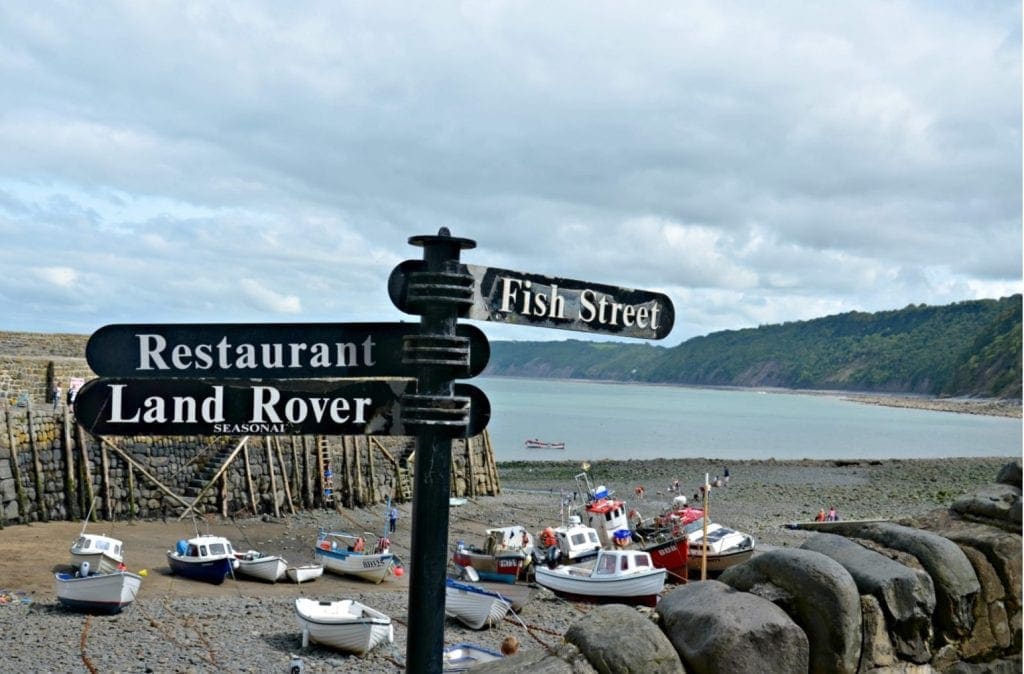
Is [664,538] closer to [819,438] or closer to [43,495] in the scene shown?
[43,495]

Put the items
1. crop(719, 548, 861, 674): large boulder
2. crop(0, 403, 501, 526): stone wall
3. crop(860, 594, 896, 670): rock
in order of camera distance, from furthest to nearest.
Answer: crop(0, 403, 501, 526): stone wall → crop(860, 594, 896, 670): rock → crop(719, 548, 861, 674): large boulder

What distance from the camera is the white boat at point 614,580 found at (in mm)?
20734

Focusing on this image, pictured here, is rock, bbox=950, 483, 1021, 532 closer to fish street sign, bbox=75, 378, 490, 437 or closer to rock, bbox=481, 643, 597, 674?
rock, bbox=481, 643, 597, 674

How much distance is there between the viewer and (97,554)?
66.7 ft

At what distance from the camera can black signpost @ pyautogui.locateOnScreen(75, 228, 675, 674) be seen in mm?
3951

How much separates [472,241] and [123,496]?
27262mm

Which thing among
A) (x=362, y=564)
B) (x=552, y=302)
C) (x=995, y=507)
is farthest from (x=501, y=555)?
(x=552, y=302)

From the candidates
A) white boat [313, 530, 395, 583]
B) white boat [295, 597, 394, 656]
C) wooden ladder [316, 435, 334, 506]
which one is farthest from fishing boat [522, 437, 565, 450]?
white boat [295, 597, 394, 656]

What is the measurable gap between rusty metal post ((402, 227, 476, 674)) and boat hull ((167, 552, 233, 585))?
18933 millimetres

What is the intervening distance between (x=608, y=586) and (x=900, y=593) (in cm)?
1680

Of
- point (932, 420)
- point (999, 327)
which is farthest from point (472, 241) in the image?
point (999, 327)

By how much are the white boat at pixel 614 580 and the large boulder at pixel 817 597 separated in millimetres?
16750

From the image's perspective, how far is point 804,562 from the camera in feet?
14.6

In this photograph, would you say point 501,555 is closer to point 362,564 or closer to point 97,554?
point 362,564
